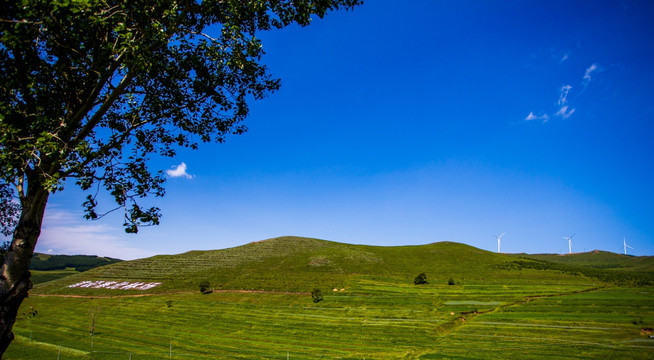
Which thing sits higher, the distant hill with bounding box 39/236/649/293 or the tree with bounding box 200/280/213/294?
the distant hill with bounding box 39/236/649/293

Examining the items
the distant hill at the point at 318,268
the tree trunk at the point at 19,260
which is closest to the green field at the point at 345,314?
the distant hill at the point at 318,268

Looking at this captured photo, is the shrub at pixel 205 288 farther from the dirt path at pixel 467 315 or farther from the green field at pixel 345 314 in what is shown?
the dirt path at pixel 467 315

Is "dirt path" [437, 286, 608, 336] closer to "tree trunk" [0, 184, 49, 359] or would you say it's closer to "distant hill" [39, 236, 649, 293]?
"distant hill" [39, 236, 649, 293]

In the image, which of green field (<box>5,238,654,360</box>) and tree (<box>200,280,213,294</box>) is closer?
green field (<box>5,238,654,360</box>)

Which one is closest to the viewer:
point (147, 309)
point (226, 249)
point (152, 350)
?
point (152, 350)

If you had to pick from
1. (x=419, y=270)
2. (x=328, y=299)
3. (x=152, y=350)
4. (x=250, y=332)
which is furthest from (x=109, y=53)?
(x=419, y=270)

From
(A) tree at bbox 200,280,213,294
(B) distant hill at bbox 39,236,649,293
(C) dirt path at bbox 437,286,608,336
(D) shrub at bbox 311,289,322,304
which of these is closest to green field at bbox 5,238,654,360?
(C) dirt path at bbox 437,286,608,336

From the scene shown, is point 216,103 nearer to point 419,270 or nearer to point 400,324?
point 400,324

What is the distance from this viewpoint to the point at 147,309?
81.6 meters

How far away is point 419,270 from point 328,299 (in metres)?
43.6

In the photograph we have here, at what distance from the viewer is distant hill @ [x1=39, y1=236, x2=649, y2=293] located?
9688 cm

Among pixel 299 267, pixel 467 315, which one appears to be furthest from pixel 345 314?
pixel 299 267

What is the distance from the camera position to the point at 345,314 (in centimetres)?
6925

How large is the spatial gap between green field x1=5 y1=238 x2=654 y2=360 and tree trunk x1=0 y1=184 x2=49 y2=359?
7.53 metres
